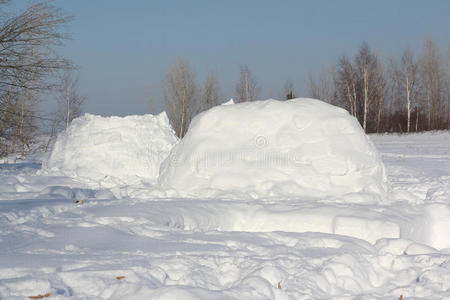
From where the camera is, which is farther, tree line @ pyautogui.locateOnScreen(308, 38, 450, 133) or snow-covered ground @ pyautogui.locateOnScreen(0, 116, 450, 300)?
tree line @ pyautogui.locateOnScreen(308, 38, 450, 133)

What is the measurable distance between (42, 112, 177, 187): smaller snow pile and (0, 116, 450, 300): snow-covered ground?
425cm

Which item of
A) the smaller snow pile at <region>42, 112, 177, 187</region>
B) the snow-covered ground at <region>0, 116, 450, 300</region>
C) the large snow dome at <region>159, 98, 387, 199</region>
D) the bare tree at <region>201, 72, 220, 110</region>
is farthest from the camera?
the bare tree at <region>201, 72, 220, 110</region>

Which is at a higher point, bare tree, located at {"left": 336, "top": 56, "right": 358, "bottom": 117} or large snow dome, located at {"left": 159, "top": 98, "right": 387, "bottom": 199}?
bare tree, located at {"left": 336, "top": 56, "right": 358, "bottom": 117}

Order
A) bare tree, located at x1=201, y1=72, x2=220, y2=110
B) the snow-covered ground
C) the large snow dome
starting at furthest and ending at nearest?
bare tree, located at x1=201, y1=72, x2=220, y2=110 → the large snow dome → the snow-covered ground

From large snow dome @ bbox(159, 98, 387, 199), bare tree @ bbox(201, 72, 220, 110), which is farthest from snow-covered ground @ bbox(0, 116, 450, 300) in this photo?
bare tree @ bbox(201, 72, 220, 110)

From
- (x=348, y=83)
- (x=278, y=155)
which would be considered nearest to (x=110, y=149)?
(x=278, y=155)

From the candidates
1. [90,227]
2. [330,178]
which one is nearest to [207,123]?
[330,178]

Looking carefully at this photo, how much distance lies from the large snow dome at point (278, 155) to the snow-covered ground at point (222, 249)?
1.30ft

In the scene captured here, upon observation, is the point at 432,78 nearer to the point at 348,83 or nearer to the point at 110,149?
the point at 348,83

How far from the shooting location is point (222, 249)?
3.15 m

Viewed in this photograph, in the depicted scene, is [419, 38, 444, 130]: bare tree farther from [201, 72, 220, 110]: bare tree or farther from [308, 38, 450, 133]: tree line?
[201, 72, 220, 110]: bare tree

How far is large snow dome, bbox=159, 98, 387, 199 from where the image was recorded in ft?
18.2

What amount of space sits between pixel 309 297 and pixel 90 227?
209 centimetres

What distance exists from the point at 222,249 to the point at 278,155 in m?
2.75
